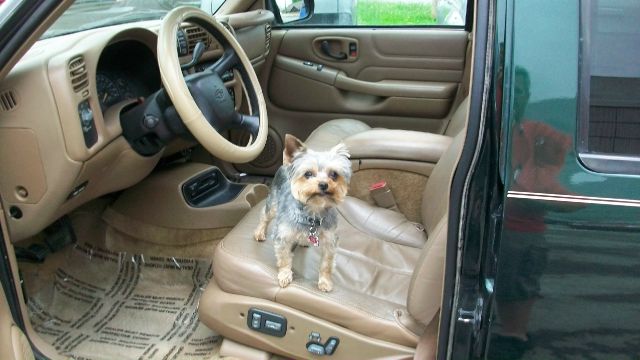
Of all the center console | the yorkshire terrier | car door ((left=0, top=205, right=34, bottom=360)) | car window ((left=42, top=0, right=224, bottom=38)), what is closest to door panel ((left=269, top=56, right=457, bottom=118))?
car window ((left=42, top=0, right=224, bottom=38))

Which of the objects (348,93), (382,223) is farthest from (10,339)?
(348,93)

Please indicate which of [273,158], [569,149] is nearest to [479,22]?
[569,149]

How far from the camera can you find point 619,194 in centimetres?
139

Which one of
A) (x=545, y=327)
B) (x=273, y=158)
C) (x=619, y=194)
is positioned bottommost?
(x=273, y=158)

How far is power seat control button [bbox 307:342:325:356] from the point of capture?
2115 mm

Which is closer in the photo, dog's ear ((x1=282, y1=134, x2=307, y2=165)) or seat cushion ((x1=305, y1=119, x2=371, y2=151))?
dog's ear ((x1=282, y1=134, x2=307, y2=165))

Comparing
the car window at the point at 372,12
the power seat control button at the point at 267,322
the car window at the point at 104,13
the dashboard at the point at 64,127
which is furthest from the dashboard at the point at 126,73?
the car window at the point at 372,12

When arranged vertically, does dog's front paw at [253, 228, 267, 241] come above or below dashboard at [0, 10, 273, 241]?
below

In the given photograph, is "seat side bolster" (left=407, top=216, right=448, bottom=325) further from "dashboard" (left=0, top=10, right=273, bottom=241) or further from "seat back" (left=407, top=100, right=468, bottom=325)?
"dashboard" (left=0, top=10, right=273, bottom=241)

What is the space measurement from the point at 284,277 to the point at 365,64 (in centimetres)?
238

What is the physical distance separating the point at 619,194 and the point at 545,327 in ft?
1.25

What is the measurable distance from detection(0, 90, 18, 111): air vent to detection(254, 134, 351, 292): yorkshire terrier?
0.96 meters

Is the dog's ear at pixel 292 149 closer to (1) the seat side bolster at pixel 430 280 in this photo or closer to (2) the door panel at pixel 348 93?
(1) the seat side bolster at pixel 430 280

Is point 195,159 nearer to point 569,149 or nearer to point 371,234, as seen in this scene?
point 371,234
